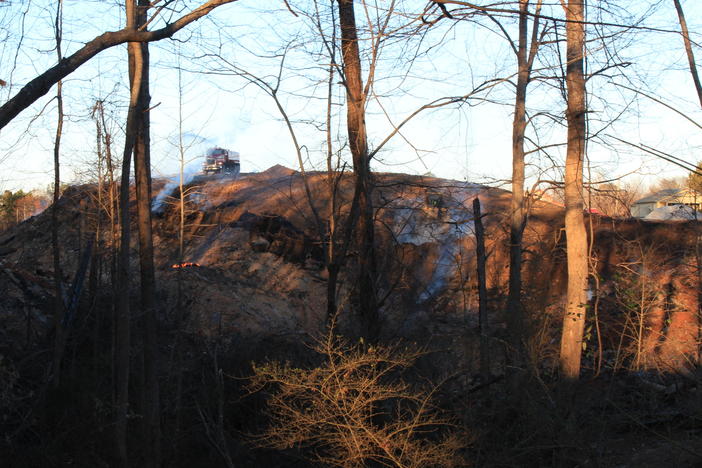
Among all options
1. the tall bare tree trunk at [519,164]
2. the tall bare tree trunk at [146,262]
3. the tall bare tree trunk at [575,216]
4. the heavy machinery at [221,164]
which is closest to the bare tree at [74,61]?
the tall bare tree trunk at [146,262]

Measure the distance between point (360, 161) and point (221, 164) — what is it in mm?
17142

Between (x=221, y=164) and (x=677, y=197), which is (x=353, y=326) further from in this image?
(x=221, y=164)

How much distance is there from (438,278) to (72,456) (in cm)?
1204

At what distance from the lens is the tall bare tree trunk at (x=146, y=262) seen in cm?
1108

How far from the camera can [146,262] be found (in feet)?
36.8

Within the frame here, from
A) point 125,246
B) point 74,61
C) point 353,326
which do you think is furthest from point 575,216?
point 74,61

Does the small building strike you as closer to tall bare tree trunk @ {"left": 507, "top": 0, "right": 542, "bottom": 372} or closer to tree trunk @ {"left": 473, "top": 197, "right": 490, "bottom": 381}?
tall bare tree trunk @ {"left": 507, "top": 0, "right": 542, "bottom": 372}

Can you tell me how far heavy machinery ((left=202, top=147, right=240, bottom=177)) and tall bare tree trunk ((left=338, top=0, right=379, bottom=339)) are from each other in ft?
49.6

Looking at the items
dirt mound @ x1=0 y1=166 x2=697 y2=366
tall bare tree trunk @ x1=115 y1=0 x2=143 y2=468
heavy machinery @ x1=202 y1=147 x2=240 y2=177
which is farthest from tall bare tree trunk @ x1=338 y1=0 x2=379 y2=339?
heavy machinery @ x1=202 y1=147 x2=240 y2=177

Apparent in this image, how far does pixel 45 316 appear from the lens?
625 inches

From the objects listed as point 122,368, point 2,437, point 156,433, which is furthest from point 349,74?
point 2,437

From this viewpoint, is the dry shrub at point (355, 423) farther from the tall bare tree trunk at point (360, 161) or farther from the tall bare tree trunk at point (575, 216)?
the tall bare tree trunk at point (575, 216)

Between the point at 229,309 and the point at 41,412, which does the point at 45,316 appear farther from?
the point at 229,309

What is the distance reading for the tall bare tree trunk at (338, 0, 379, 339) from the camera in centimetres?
1109
